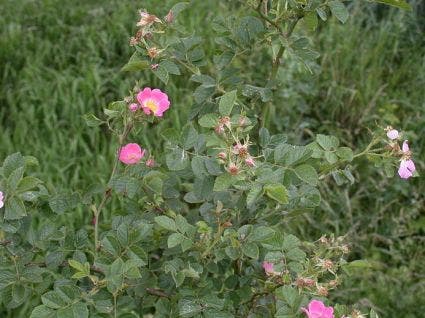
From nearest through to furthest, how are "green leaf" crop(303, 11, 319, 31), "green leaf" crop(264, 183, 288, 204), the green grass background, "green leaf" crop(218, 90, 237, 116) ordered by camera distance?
1. "green leaf" crop(264, 183, 288, 204)
2. "green leaf" crop(218, 90, 237, 116)
3. "green leaf" crop(303, 11, 319, 31)
4. the green grass background

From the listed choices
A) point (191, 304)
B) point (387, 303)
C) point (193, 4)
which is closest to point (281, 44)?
point (191, 304)

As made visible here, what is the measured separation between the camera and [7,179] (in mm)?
1337

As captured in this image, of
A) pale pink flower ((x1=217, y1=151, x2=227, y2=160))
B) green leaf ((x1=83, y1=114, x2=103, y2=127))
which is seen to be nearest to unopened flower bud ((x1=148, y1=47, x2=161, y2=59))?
green leaf ((x1=83, y1=114, x2=103, y2=127))

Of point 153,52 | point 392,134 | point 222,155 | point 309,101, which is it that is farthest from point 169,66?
point 309,101

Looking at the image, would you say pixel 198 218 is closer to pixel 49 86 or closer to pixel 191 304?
pixel 191 304

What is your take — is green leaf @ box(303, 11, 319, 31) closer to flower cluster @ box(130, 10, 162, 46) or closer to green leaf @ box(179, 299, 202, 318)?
flower cluster @ box(130, 10, 162, 46)

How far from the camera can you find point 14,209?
132cm

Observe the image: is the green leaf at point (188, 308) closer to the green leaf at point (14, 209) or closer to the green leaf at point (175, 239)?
the green leaf at point (175, 239)

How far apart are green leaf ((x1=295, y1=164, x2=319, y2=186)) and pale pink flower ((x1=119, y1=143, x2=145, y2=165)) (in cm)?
35

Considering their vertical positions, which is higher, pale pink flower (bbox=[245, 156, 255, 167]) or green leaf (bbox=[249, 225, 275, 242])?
pale pink flower (bbox=[245, 156, 255, 167])

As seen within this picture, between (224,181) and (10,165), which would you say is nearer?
(224,181)

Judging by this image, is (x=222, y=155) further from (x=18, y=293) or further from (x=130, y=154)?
(x=18, y=293)

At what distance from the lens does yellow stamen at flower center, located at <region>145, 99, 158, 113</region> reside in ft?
4.45

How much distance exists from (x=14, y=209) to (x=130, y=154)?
0.26 metres
